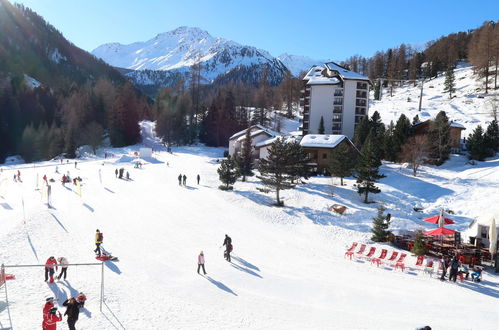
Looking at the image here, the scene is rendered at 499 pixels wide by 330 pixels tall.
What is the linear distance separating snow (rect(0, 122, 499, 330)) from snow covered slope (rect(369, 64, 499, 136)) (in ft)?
95.1

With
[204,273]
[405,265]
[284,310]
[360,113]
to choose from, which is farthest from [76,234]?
[360,113]

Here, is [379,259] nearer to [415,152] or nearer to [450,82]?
[415,152]

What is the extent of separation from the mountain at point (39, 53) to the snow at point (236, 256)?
126614mm

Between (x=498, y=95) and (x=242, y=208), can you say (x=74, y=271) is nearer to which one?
(x=242, y=208)

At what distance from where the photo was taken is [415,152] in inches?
1649

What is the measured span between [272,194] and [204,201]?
8.73 metres

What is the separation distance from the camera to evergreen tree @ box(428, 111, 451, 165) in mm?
45562

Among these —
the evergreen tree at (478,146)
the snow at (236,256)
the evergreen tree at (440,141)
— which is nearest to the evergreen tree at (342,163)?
the snow at (236,256)

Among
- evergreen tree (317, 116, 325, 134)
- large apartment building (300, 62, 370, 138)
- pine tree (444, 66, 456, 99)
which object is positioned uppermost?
pine tree (444, 66, 456, 99)

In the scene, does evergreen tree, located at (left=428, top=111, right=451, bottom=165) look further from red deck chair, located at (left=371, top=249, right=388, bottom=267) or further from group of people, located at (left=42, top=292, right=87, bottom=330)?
group of people, located at (left=42, top=292, right=87, bottom=330)

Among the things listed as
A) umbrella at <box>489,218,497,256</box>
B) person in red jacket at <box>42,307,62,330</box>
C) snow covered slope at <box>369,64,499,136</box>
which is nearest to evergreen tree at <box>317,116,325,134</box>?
snow covered slope at <box>369,64,499,136</box>

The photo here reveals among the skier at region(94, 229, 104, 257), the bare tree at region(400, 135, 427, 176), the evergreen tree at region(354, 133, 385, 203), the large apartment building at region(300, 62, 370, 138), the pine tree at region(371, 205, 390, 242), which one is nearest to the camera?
the skier at region(94, 229, 104, 257)

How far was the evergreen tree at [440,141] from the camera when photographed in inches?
1794

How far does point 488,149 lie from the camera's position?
44.2 m
